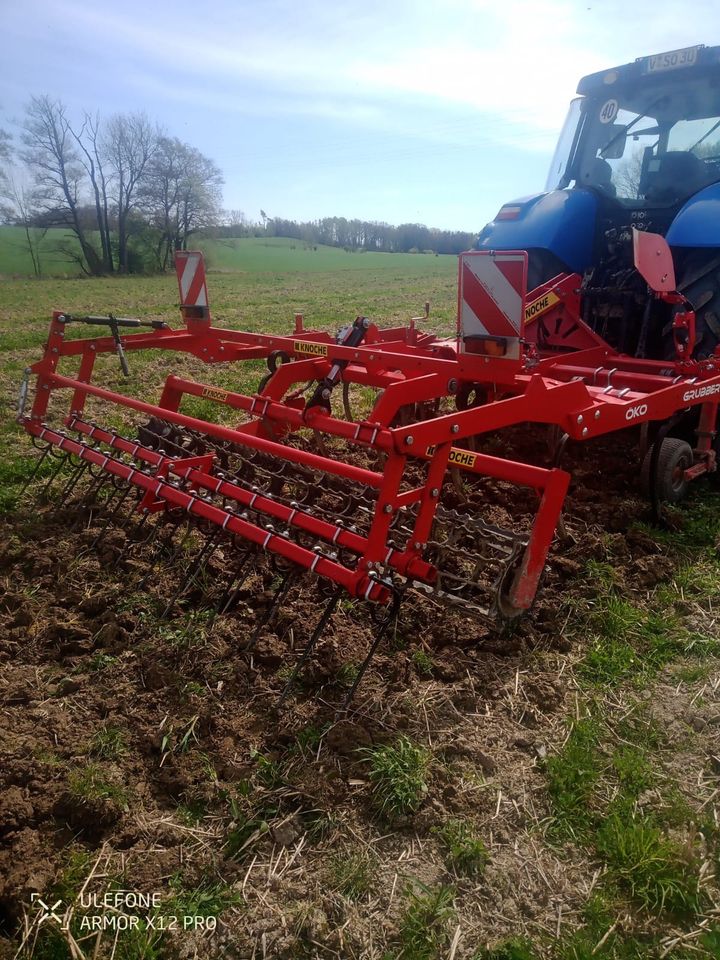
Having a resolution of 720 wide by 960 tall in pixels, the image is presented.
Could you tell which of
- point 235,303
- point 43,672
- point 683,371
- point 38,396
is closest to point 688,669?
point 683,371

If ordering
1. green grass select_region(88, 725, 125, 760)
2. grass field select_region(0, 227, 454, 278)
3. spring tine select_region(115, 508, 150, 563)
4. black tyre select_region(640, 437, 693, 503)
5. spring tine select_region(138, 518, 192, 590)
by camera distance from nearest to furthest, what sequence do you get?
green grass select_region(88, 725, 125, 760) → spring tine select_region(138, 518, 192, 590) → spring tine select_region(115, 508, 150, 563) → black tyre select_region(640, 437, 693, 503) → grass field select_region(0, 227, 454, 278)

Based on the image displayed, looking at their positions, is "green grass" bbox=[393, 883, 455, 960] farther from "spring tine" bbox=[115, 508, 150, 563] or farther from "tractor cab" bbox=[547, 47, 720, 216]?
"tractor cab" bbox=[547, 47, 720, 216]

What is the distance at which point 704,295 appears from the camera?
13.4 ft

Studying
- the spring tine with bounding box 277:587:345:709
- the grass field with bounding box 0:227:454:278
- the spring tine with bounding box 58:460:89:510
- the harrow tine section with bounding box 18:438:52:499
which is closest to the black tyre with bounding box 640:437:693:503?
the spring tine with bounding box 277:587:345:709

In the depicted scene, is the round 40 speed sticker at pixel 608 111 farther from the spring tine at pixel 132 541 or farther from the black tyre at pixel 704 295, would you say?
the spring tine at pixel 132 541

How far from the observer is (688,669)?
8.70ft

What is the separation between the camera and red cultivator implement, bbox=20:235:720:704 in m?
2.55

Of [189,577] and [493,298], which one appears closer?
[493,298]

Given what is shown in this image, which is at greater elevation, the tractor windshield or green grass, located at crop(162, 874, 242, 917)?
the tractor windshield

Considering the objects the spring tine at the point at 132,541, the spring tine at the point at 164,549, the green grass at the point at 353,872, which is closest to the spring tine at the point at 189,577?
the spring tine at the point at 164,549

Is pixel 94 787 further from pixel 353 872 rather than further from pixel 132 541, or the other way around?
pixel 132 541

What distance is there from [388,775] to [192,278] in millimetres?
3300

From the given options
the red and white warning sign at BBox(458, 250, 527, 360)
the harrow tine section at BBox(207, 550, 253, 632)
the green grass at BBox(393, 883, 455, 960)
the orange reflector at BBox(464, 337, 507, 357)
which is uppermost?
the red and white warning sign at BBox(458, 250, 527, 360)
